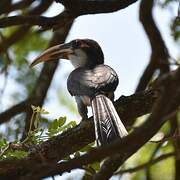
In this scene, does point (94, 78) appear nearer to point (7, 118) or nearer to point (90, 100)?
point (90, 100)

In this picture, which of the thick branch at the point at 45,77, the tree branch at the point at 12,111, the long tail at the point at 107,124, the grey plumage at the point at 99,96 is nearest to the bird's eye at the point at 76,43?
the thick branch at the point at 45,77

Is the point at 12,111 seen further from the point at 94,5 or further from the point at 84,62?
the point at 94,5

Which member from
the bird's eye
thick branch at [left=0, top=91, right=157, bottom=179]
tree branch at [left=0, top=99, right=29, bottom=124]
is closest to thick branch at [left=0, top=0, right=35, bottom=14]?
the bird's eye

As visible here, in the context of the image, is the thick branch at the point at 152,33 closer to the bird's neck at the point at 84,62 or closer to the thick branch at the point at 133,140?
the bird's neck at the point at 84,62

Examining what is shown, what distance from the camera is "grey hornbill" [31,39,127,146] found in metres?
4.12

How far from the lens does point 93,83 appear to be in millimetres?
5277

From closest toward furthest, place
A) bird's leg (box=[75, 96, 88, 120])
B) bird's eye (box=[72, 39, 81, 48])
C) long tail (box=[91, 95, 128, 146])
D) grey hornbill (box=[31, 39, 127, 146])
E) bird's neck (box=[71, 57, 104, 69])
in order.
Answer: long tail (box=[91, 95, 128, 146])
grey hornbill (box=[31, 39, 127, 146])
bird's leg (box=[75, 96, 88, 120])
bird's neck (box=[71, 57, 104, 69])
bird's eye (box=[72, 39, 81, 48])

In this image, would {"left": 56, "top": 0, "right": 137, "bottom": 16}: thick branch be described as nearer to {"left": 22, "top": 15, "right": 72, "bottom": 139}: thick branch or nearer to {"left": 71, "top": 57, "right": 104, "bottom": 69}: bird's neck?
{"left": 22, "top": 15, "right": 72, "bottom": 139}: thick branch

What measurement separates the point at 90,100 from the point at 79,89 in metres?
0.29

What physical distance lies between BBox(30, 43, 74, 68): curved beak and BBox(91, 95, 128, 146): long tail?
4.99ft

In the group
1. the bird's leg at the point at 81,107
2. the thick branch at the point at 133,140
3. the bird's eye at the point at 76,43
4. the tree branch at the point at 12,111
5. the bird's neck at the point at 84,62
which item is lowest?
the tree branch at the point at 12,111

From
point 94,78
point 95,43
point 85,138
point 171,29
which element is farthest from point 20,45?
point 85,138

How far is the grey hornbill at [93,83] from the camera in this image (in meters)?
4.12

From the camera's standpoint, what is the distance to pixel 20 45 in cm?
735
